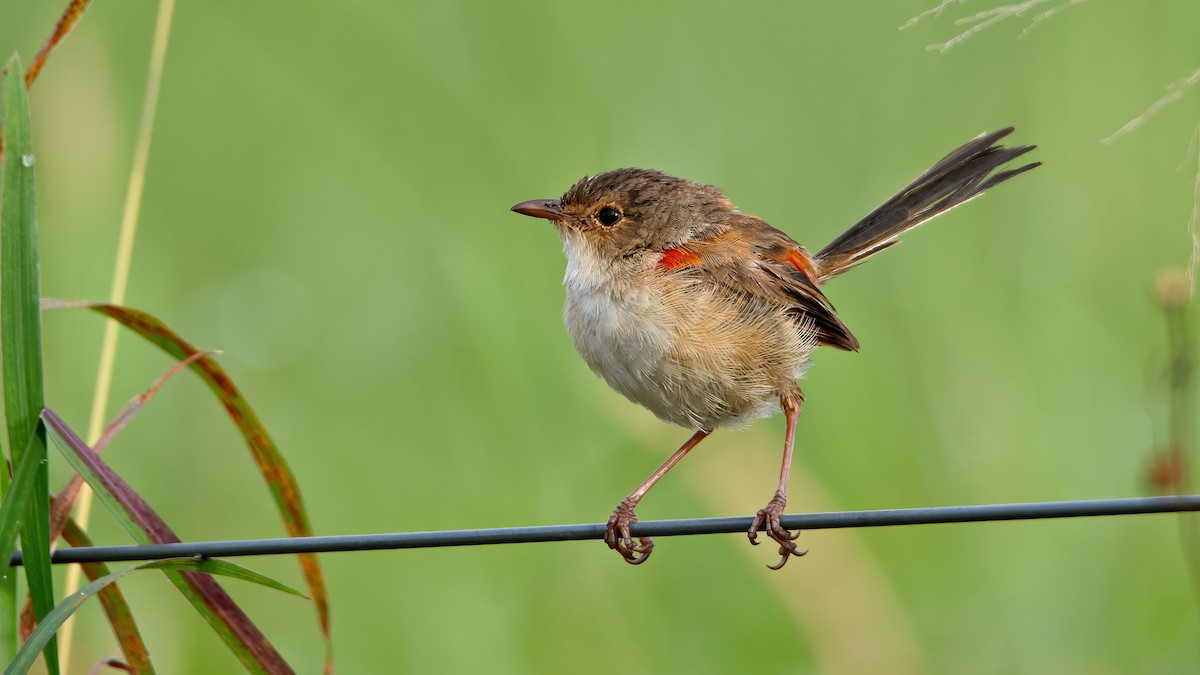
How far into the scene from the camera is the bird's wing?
161 inches

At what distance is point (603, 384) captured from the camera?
17.4ft

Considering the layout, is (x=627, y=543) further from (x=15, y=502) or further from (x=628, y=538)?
(x=15, y=502)

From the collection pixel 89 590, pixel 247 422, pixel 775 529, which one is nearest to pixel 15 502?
pixel 89 590

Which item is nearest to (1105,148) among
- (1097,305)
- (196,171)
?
(1097,305)

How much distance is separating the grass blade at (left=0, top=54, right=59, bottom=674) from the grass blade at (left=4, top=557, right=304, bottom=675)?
0.14 metres

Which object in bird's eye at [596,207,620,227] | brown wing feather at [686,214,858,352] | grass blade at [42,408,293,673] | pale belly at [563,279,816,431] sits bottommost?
grass blade at [42,408,293,673]

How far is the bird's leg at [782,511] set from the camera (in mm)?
3713

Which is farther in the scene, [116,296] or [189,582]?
[116,296]

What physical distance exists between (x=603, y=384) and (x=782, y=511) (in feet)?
4.89

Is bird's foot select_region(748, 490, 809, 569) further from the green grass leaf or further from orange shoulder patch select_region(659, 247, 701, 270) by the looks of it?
the green grass leaf

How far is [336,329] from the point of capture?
6961 mm

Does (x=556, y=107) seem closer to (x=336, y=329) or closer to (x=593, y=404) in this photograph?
(x=593, y=404)

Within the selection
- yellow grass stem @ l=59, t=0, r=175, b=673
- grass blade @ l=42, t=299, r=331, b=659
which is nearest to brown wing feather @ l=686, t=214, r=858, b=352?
grass blade @ l=42, t=299, r=331, b=659

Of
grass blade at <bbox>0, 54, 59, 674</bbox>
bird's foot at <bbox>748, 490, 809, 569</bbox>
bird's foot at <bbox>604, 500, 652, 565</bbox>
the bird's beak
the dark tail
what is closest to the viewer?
grass blade at <bbox>0, 54, 59, 674</bbox>
